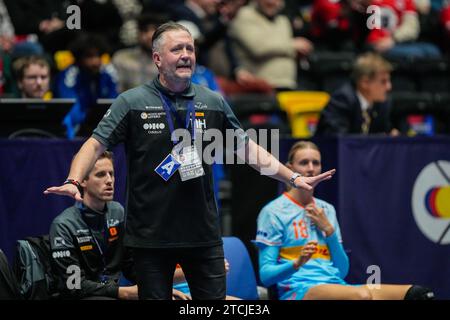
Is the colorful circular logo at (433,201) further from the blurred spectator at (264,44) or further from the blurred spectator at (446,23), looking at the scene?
the blurred spectator at (446,23)

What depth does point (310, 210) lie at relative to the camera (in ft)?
21.0

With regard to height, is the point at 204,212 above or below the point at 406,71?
below

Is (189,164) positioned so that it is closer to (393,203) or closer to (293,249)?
(293,249)

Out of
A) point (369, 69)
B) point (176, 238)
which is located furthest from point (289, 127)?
point (176, 238)

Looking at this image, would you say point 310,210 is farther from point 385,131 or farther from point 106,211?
point 385,131

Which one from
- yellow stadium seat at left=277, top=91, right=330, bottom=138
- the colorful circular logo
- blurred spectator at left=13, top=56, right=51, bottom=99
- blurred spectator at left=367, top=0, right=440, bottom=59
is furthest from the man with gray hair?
blurred spectator at left=367, top=0, right=440, bottom=59

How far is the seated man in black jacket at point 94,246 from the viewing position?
5.84 m

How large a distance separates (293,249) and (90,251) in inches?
56.0

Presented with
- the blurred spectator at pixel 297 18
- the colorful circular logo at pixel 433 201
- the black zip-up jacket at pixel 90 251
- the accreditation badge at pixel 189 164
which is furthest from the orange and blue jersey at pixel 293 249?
the blurred spectator at pixel 297 18

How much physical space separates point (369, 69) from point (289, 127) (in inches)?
86.3

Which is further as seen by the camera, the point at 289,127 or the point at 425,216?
the point at 289,127

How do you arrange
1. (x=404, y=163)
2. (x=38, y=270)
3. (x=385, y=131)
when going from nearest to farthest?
(x=38, y=270)
(x=404, y=163)
(x=385, y=131)

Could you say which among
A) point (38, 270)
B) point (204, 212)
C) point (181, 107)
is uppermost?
point (181, 107)

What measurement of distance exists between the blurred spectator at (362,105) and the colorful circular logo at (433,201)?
2.41 feet
